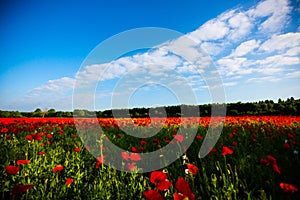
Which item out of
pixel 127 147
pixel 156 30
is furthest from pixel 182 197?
pixel 156 30

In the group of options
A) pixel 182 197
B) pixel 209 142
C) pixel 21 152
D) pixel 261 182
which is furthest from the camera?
pixel 209 142

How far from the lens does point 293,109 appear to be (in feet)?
42.8

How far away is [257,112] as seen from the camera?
581 inches

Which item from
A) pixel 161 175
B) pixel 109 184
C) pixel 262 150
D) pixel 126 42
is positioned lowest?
pixel 109 184

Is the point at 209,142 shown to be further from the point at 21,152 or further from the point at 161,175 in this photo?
the point at 21,152

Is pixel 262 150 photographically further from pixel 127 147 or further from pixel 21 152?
pixel 21 152

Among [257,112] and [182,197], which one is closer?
[182,197]

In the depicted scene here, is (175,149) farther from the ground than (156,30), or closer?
closer

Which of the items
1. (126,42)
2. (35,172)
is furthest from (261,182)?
(126,42)

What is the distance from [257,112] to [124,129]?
11.2 metres

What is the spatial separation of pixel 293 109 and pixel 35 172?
14.3 meters

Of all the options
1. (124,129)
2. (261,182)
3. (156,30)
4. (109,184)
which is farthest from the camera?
(124,129)

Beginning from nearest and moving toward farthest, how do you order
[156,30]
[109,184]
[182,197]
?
[182,197] → [109,184] → [156,30]

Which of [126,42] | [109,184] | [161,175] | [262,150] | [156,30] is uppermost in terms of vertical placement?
[156,30]
